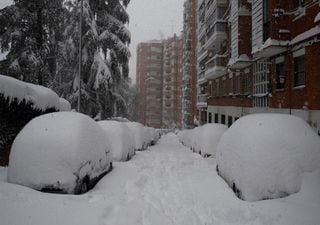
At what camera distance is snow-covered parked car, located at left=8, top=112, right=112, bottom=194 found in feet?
18.1

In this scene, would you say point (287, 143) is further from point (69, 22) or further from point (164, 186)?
point (69, 22)

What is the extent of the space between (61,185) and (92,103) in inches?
555

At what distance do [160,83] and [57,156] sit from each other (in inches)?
3435

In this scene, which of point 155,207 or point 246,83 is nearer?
point 155,207

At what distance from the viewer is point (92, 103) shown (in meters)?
19.2

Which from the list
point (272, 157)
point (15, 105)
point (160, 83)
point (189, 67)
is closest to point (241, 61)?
point (15, 105)

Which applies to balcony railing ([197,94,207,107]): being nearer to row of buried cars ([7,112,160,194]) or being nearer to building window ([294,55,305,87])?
building window ([294,55,305,87])

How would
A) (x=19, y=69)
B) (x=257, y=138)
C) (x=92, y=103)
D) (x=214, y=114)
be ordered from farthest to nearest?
(x=214, y=114) → (x=92, y=103) → (x=19, y=69) → (x=257, y=138)

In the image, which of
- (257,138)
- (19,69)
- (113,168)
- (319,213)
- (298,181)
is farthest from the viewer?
(19,69)

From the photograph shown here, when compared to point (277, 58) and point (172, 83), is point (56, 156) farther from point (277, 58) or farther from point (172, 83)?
point (172, 83)

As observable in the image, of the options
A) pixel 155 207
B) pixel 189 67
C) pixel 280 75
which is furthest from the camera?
pixel 189 67

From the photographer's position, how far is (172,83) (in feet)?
277

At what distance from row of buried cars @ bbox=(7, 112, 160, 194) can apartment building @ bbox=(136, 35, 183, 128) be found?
242ft

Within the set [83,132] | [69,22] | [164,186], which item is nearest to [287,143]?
[164,186]
